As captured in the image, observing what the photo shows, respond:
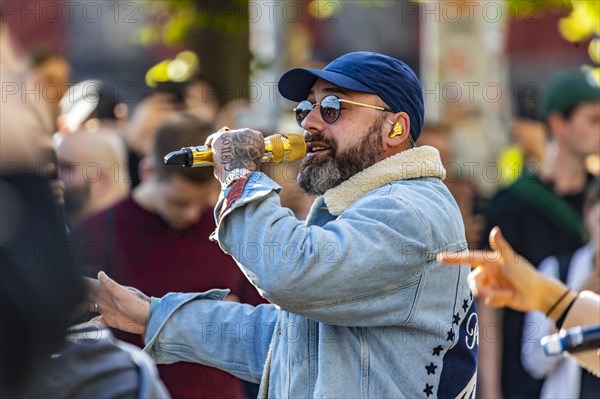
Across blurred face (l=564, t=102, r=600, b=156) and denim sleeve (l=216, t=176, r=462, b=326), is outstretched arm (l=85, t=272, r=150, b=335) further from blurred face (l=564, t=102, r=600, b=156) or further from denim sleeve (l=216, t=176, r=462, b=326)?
blurred face (l=564, t=102, r=600, b=156)

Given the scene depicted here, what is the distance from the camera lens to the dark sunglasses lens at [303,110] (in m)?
4.30

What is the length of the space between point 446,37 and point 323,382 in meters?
10.0

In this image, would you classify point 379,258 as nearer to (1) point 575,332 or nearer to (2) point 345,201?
(2) point 345,201

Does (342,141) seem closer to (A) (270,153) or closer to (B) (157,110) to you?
(A) (270,153)

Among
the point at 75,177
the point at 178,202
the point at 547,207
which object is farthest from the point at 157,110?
the point at 547,207

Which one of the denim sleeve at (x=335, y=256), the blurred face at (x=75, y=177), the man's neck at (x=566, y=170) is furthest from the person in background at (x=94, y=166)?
the denim sleeve at (x=335, y=256)

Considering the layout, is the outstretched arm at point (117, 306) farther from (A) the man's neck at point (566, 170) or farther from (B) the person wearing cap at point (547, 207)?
(A) the man's neck at point (566, 170)

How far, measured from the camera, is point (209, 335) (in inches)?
167

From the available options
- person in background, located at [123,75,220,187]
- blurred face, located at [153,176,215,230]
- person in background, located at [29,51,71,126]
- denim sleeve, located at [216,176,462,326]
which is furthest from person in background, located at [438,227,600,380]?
person in background, located at [29,51,71,126]

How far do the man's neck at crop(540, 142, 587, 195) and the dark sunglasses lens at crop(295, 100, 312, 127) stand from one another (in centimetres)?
329

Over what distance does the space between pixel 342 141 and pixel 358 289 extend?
0.69m

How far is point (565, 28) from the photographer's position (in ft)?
36.4

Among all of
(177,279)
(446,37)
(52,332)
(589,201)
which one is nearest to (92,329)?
(52,332)

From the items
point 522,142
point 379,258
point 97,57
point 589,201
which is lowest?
point 97,57
